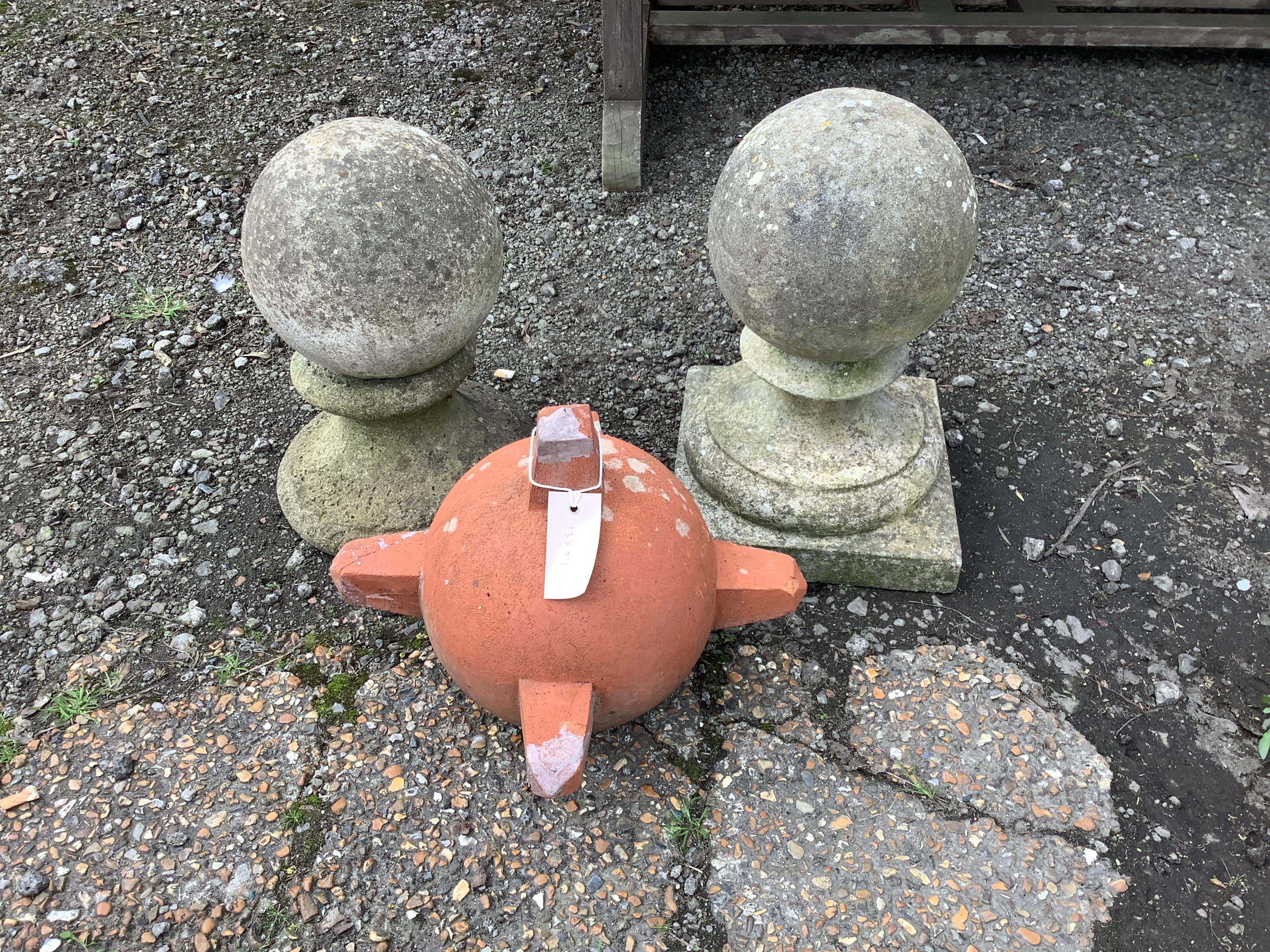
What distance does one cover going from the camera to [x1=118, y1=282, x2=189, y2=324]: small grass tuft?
3861 millimetres

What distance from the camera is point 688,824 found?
2.38 meters

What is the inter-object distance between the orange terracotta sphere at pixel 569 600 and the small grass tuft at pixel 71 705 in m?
1.20

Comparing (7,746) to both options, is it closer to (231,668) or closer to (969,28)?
(231,668)

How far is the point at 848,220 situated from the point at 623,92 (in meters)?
2.19

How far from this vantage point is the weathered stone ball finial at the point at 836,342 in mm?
2268

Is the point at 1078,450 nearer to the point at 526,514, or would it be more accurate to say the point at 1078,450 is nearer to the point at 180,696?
the point at 526,514

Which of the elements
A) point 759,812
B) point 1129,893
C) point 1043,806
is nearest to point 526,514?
point 759,812

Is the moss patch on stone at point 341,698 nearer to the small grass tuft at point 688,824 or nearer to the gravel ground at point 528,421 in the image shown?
the gravel ground at point 528,421

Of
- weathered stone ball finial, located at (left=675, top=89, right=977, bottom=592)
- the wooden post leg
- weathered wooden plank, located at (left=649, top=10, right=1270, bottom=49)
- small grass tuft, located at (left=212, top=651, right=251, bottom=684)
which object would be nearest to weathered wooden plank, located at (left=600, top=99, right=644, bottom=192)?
the wooden post leg

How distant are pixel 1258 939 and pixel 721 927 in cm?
134

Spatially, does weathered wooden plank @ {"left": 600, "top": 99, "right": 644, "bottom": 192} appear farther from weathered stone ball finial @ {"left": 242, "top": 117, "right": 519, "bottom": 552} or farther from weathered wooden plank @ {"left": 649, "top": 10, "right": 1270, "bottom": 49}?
weathered stone ball finial @ {"left": 242, "top": 117, "right": 519, "bottom": 552}

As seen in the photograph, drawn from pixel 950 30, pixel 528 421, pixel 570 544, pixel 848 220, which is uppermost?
pixel 848 220

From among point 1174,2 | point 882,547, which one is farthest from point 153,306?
point 1174,2

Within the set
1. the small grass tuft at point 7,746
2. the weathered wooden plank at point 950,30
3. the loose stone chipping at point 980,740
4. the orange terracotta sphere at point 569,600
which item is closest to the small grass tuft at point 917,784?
the loose stone chipping at point 980,740
